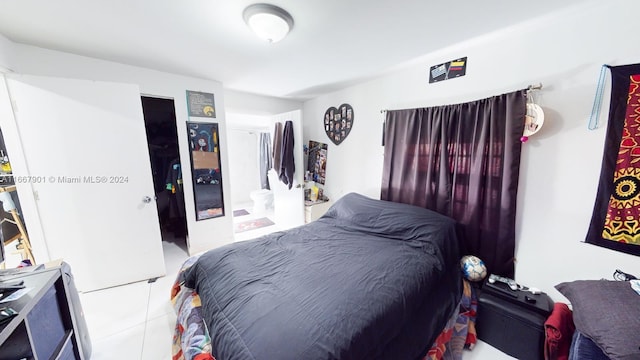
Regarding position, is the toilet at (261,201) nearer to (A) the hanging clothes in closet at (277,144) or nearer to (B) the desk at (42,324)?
(A) the hanging clothes in closet at (277,144)

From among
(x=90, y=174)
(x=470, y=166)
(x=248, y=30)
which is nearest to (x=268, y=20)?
(x=248, y=30)

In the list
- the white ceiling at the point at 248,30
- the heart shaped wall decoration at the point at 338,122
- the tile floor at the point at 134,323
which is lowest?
the tile floor at the point at 134,323

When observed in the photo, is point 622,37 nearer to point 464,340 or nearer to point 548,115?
point 548,115

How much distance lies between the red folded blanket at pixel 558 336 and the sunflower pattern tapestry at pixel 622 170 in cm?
55

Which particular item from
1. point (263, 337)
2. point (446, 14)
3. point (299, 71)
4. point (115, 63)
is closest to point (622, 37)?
point (446, 14)

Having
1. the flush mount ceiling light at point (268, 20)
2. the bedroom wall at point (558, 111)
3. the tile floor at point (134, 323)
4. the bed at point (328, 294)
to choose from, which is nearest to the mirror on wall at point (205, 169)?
the tile floor at point (134, 323)

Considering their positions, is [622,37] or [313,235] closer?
[622,37]

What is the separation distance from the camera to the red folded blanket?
127 cm

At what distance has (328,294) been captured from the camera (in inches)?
48.0

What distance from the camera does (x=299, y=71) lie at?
2.37 metres

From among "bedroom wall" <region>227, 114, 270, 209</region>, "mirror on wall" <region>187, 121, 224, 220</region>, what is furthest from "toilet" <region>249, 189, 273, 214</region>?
"mirror on wall" <region>187, 121, 224, 220</region>

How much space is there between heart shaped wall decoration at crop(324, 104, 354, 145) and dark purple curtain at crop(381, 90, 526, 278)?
743 millimetres

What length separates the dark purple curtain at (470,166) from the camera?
5.49ft

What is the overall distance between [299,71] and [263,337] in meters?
2.38
